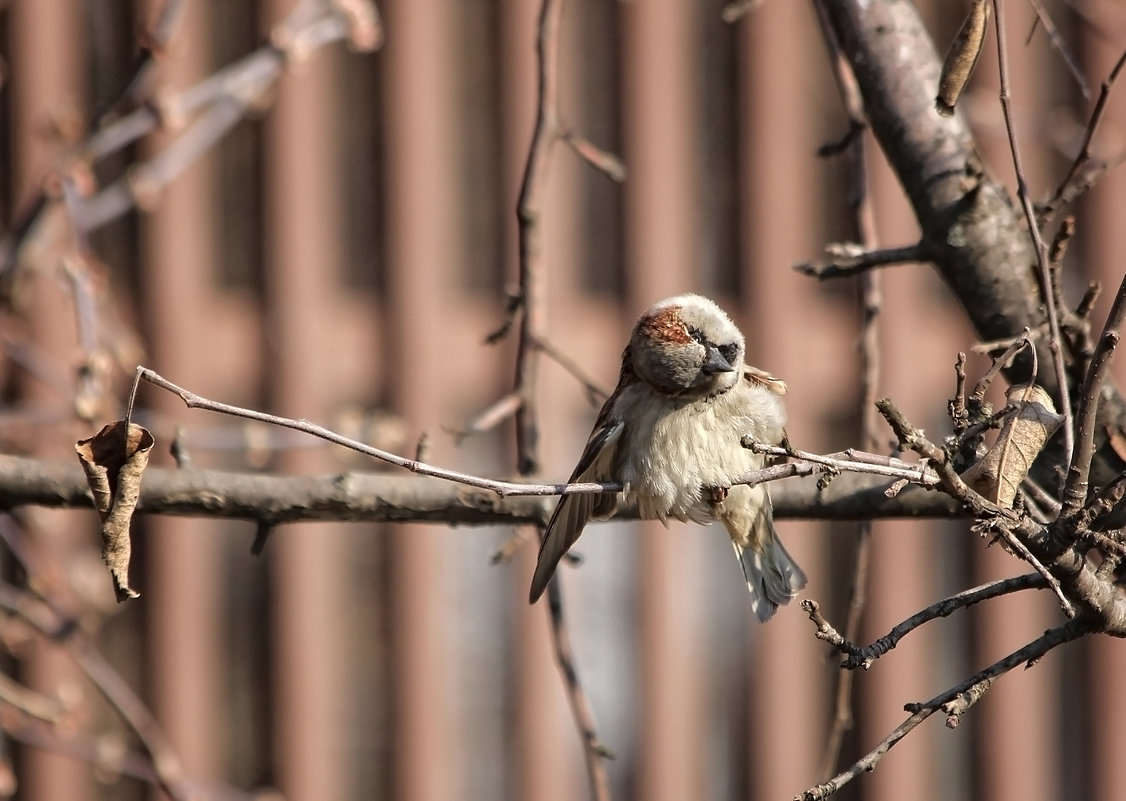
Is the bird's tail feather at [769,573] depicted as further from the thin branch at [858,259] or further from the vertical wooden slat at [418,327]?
the vertical wooden slat at [418,327]

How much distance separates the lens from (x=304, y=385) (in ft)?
15.7

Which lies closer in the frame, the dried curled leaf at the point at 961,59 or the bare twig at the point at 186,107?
the dried curled leaf at the point at 961,59

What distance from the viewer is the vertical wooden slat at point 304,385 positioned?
4820 millimetres

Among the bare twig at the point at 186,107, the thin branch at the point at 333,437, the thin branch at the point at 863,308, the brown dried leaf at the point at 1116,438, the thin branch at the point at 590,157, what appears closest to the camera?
the thin branch at the point at 333,437

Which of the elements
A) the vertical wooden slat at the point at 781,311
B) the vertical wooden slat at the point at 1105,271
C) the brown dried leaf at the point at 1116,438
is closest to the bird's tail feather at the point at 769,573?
the brown dried leaf at the point at 1116,438

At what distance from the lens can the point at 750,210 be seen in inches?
201

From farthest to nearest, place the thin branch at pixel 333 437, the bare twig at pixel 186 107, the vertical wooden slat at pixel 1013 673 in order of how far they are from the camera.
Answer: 1. the vertical wooden slat at pixel 1013 673
2. the bare twig at pixel 186 107
3. the thin branch at pixel 333 437

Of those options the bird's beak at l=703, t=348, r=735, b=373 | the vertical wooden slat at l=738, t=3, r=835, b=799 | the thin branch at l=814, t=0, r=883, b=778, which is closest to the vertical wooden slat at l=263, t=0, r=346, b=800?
the vertical wooden slat at l=738, t=3, r=835, b=799

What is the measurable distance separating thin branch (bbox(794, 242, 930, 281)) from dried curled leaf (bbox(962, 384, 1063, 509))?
2.61 feet

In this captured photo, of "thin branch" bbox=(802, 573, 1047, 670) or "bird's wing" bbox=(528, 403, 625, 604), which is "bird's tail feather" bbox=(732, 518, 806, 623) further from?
"thin branch" bbox=(802, 573, 1047, 670)

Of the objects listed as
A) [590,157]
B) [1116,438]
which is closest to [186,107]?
[590,157]

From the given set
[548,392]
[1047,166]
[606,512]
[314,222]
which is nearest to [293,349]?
[314,222]

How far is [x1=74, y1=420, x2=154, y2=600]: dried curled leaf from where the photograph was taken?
1.69m

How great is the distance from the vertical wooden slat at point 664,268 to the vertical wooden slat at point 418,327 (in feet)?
2.37
